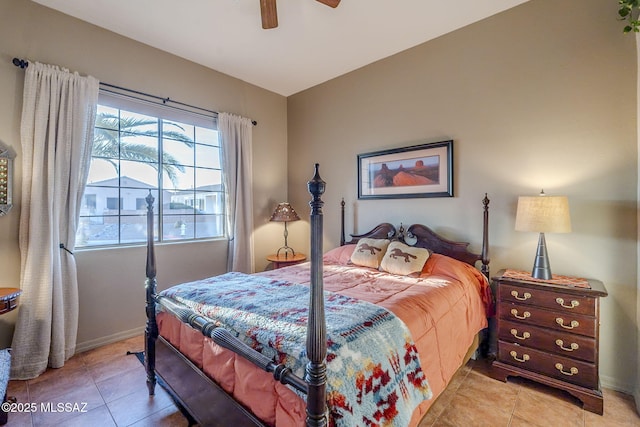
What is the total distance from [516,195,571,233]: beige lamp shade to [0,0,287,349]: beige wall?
301cm

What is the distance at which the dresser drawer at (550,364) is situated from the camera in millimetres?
1890

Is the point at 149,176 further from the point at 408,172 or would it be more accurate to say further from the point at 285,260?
the point at 408,172

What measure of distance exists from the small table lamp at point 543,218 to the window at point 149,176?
10.1ft

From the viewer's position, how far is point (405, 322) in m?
1.53

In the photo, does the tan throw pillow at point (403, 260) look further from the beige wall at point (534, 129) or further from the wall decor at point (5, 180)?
the wall decor at point (5, 180)

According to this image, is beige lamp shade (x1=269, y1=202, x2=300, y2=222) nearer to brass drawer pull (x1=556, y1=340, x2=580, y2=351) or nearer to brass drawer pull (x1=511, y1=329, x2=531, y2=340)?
brass drawer pull (x1=511, y1=329, x2=531, y2=340)

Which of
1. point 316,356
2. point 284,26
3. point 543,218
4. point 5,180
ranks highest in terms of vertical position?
point 284,26

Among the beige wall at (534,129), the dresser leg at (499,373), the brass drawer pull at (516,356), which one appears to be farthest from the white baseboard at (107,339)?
the brass drawer pull at (516,356)

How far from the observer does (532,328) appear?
6.87 feet

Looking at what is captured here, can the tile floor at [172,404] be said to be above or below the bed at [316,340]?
below

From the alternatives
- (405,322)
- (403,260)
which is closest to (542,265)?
(403,260)

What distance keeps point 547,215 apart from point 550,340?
862 mm

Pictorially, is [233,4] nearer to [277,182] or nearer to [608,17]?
[277,182]

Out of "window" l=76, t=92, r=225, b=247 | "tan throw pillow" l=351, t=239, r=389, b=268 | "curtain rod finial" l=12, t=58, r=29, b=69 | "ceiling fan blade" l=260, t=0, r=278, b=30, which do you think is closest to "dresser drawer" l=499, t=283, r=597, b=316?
"tan throw pillow" l=351, t=239, r=389, b=268
